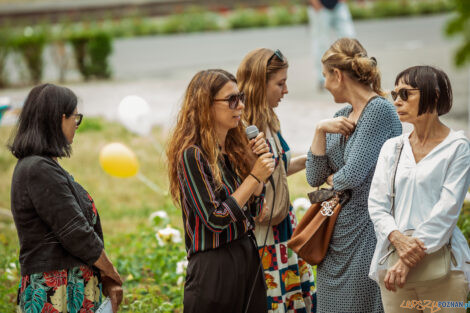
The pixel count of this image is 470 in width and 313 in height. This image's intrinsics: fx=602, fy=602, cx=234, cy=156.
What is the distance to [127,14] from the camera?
25578 mm

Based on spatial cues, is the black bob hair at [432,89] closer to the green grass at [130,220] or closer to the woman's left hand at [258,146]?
the woman's left hand at [258,146]

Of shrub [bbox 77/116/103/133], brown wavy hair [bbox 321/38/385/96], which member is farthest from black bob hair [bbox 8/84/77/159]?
shrub [bbox 77/116/103/133]

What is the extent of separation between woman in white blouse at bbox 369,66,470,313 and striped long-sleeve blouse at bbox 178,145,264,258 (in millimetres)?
650

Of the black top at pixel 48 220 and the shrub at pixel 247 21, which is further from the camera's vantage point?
the shrub at pixel 247 21

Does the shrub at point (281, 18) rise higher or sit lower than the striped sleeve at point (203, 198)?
higher

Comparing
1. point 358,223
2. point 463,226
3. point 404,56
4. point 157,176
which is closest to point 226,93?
point 358,223

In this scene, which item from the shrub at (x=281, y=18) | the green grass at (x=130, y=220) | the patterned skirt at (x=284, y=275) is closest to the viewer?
the patterned skirt at (x=284, y=275)

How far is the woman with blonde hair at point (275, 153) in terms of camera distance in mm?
3303

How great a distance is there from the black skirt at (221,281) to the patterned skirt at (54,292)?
0.53 metres

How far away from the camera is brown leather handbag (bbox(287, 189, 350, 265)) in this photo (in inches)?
120

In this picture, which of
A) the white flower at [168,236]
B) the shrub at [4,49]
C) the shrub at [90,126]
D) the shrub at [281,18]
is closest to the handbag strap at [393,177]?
the white flower at [168,236]

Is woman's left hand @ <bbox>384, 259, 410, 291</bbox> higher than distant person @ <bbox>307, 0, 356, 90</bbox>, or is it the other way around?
distant person @ <bbox>307, 0, 356, 90</bbox>

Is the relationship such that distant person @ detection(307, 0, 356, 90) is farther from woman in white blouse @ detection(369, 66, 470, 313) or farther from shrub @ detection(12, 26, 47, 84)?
woman in white blouse @ detection(369, 66, 470, 313)

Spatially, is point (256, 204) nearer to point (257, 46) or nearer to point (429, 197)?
point (429, 197)
